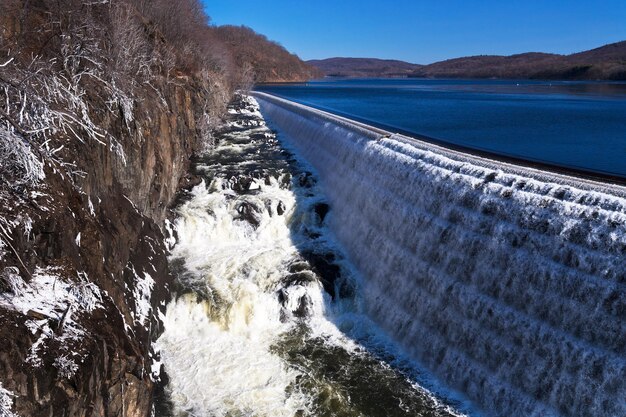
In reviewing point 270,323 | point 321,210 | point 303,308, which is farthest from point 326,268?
point 321,210

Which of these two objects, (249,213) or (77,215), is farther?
(249,213)

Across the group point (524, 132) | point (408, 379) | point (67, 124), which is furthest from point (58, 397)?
point (524, 132)

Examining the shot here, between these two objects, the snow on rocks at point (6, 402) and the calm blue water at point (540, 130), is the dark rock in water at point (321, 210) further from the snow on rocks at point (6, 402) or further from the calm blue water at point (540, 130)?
the snow on rocks at point (6, 402)

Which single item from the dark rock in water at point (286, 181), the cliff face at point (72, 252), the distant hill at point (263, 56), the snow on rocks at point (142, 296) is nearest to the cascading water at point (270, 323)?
the dark rock in water at point (286, 181)

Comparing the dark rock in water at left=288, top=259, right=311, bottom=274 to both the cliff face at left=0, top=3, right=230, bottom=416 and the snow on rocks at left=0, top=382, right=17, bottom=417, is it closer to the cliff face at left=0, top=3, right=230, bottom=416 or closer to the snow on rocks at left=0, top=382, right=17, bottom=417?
the cliff face at left=0, top=3, right=230, bottom=416

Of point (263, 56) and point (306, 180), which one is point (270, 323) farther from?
point (263, 56)

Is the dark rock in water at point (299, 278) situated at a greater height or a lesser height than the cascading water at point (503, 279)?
lesser

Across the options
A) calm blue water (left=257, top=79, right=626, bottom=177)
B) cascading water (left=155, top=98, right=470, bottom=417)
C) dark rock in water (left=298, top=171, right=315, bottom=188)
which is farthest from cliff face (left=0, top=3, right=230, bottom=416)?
calm blue water (left=257, top=79, right=626, bottom=177)
